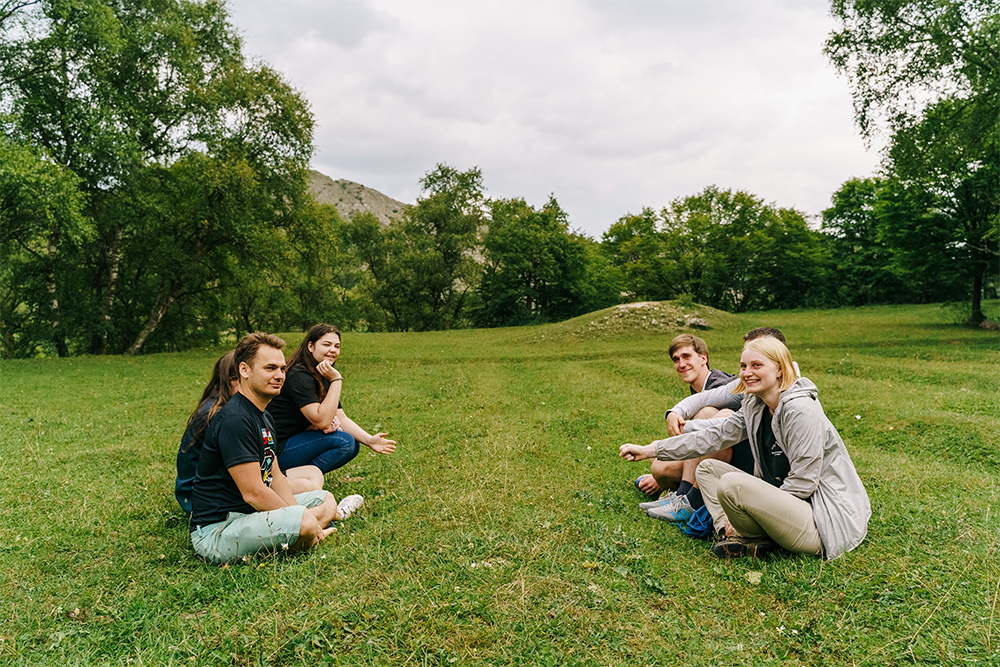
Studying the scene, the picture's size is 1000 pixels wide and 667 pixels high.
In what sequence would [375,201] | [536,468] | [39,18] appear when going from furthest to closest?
1. [375,201]
2. [39,18]
3. [536,468]

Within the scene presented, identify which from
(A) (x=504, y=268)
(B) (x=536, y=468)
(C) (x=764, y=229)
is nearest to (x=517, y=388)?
(B) (x=536, y=468)

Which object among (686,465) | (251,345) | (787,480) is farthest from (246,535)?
(787,480)

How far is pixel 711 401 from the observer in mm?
5859

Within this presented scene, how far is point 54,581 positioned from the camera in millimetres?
4328

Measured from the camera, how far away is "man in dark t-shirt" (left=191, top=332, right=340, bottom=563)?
Answer: 430 cm

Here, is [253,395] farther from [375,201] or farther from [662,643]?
[375,201]

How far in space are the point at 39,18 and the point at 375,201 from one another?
164608mm

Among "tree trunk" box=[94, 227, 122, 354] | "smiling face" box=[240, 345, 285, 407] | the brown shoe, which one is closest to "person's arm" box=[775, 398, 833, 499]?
the brown shoe

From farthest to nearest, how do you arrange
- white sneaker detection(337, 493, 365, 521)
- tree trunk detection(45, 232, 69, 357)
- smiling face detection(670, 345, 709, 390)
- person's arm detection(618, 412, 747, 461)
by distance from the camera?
tree trunk detection(45, 232, 69, 357)
smiling face detection(670, 345, 709, 390)
white sneaker detection(337, 493, 365, 521)
person's arm detection(618, 412, 747, 461)

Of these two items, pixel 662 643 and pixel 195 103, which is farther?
pixel 195 103

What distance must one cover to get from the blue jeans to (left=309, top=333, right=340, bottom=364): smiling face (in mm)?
926

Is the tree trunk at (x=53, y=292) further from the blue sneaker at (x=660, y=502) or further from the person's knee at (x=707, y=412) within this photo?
the person's knee at (x=707, y=412)

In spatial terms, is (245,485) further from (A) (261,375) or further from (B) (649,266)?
(B) (649,266)

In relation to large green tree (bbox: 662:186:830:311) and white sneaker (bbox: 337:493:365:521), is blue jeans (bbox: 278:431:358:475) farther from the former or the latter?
large green tree (bbox: 662:186:830:311)
